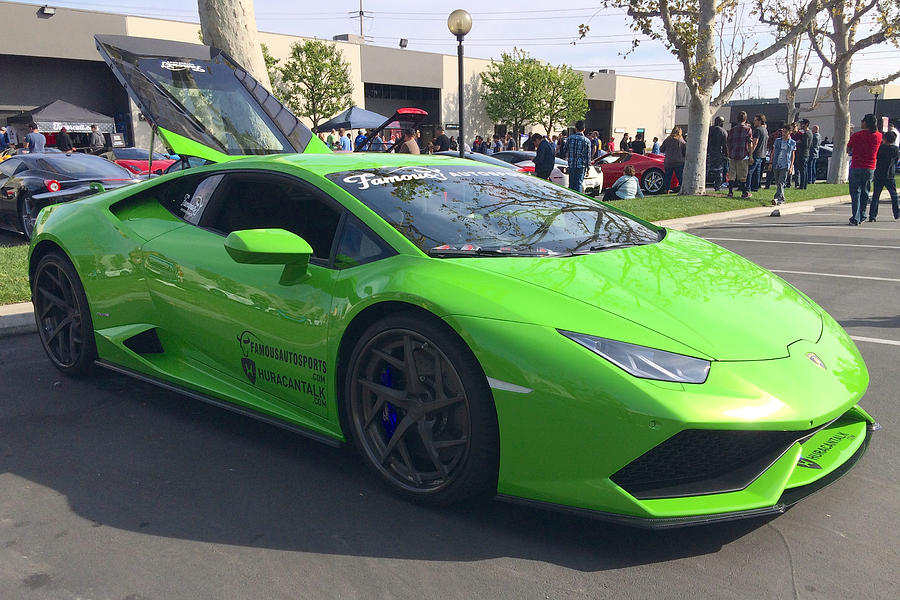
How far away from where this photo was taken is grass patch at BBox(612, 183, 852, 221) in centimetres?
1303

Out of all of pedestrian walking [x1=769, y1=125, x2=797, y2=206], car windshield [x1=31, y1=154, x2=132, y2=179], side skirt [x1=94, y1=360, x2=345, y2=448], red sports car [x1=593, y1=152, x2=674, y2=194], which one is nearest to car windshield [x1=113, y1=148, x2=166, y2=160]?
car windshield [x1=31, y1=154, x2=132, y2=179]

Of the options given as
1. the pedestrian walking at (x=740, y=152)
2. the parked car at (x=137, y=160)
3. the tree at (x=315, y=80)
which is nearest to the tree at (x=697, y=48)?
the pedestrian walking at (x=740, y=152)

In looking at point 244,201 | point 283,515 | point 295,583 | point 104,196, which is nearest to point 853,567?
point 295,583

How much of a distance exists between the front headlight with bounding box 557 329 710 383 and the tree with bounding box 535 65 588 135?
4424cm

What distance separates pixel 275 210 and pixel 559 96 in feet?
147

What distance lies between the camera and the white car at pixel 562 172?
1416cm

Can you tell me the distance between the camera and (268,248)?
9.61 feet

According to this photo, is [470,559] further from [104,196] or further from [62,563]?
[104,196]

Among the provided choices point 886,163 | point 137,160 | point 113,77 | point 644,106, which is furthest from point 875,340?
point 644,106

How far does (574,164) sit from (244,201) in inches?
441

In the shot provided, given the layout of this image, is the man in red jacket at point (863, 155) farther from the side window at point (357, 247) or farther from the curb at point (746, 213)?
the side window at point (357, 247)

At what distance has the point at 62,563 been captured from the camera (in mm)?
2506

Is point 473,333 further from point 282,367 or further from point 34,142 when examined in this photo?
point 34,142

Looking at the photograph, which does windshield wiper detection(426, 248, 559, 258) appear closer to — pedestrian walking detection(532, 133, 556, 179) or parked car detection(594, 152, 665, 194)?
pedestrian walking detection(532, 133, 556, 179)
